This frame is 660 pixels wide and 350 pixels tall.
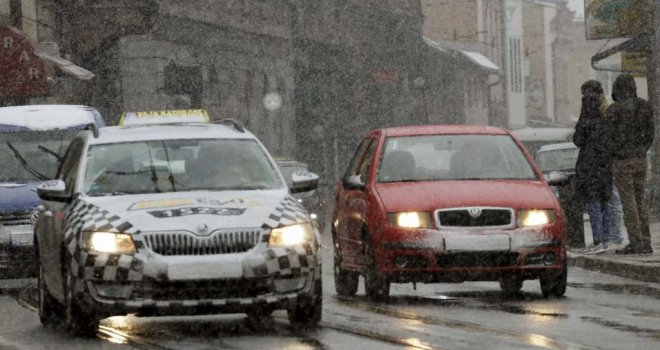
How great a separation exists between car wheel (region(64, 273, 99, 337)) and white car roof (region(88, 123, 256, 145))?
1.58 m

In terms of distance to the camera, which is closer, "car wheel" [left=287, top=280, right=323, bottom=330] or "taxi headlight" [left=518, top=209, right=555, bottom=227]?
"car wheel" [left=287, top=280, right=323, bottom=330]

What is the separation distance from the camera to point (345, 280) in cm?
1595

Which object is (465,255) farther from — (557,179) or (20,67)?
(20,67)

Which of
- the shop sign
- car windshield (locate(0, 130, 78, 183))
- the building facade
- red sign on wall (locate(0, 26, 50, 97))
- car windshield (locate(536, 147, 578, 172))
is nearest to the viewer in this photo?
car windshield (locate(0, 130, 78, 183))

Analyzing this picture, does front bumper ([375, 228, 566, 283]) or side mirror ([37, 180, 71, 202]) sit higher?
side mirror ([37, 180, 71, 202])

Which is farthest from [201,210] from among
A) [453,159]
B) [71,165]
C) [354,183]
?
[453,159]

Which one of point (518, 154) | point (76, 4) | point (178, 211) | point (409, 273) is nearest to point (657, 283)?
point (518, 154)

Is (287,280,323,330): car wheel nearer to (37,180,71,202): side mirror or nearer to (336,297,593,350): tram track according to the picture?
(336,297,593,350): tram track

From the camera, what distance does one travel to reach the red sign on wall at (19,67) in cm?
3075

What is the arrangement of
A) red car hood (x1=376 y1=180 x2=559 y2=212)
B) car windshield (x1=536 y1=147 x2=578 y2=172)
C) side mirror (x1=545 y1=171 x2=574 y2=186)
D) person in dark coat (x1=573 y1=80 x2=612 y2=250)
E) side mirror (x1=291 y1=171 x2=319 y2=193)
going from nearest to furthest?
side mirror (x1=291 y1=171 x2=319 y2=193)
red car hood (x1=376 y1=180 x2=559 y2=212)
side mirror (x1=545 y1=171 x2=574 y2=186)
person in dark coat (x1=573 y1=80 x2=612 y2=250)
car windshield (x1=536 y1=147 x2=578 y2=172)

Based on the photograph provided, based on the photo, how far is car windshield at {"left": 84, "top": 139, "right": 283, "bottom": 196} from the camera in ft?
41.4

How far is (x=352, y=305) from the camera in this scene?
14391 mm

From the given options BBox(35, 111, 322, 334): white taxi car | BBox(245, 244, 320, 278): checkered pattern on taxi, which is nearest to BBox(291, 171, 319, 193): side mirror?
BBox(35, 111, 322, 334): white taxi car

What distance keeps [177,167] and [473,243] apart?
257 cm
